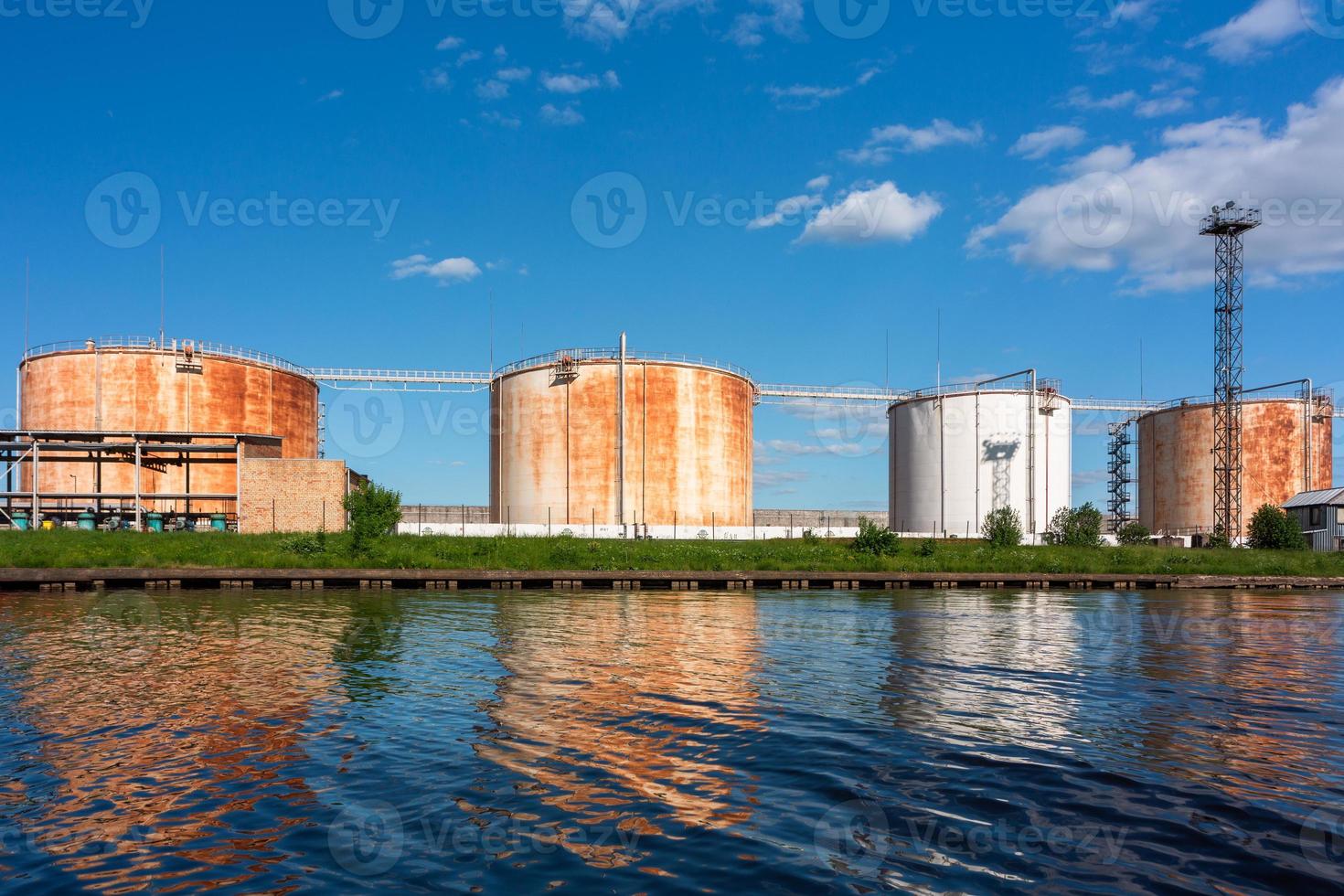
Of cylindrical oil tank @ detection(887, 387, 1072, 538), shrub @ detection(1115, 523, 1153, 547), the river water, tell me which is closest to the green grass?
cylindrical oil tank @ detection(887, 387, 1072, 538)

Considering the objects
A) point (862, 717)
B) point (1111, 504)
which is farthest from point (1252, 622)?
point (1111, 504)

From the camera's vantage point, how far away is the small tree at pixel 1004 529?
177ft

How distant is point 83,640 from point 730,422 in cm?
4344

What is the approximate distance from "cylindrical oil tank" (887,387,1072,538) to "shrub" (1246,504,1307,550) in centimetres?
1130

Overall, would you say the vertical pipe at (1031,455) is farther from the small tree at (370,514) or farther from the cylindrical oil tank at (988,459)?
the small tree at (370,514)

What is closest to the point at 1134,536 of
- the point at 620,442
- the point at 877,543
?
the point at 877,543

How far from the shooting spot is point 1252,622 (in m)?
26.3

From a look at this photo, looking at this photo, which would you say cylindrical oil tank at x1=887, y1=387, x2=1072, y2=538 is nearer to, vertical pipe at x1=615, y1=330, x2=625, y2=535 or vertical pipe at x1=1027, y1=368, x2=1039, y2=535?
vertical pipe at x1=1027, y1=368, x2=1039, y2=535

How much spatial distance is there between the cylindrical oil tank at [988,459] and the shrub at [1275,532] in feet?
Answer: 37.1

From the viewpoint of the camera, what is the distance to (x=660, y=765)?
31.8 feet

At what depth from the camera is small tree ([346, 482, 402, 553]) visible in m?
40.2

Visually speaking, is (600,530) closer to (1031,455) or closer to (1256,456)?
(1031,455)

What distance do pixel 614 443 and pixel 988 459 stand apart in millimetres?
26713

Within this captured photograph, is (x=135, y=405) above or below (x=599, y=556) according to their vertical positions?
above
